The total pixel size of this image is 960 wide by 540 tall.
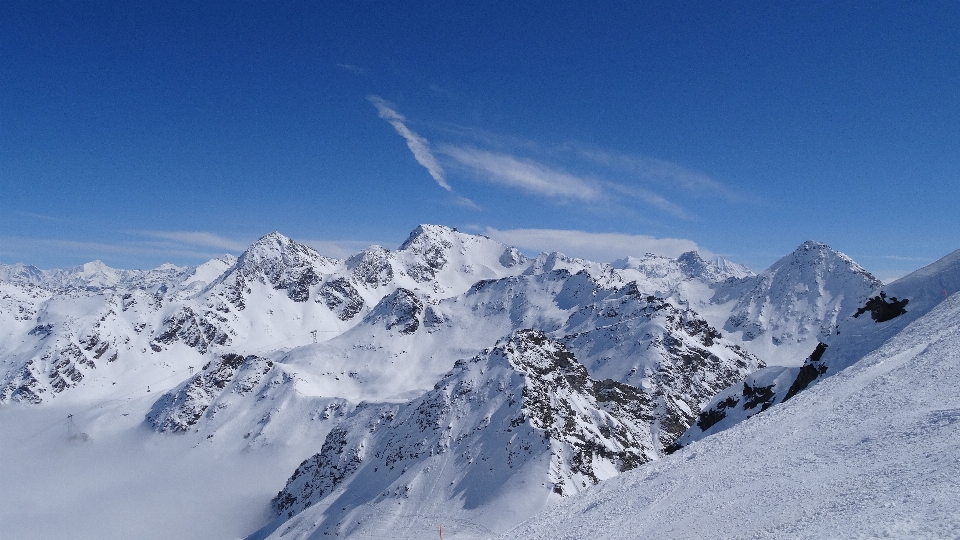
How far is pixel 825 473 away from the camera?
63.7 feet

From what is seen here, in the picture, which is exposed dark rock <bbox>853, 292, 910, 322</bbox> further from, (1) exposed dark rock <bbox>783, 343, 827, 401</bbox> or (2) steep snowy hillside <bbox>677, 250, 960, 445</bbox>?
(1) exposed dark rock <bbox>783, 343, 827, 401</bbox>

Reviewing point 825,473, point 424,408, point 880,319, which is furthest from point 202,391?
point 825,473

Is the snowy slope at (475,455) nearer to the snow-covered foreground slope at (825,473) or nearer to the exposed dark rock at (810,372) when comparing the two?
the exposed dark rock at (810,372)

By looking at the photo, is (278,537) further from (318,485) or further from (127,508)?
(127,508)

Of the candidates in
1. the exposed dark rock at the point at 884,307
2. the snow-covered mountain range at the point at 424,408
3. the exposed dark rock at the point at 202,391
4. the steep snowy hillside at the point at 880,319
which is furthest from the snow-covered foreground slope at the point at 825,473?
the exposed dark rock at the point at 202,391

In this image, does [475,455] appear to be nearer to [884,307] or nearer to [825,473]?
[884,307]

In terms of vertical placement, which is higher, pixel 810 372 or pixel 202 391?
pixel 202 391

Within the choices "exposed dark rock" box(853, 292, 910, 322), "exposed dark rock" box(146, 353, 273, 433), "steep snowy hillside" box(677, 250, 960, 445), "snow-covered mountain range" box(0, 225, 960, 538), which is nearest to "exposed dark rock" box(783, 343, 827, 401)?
"steep snowy hillside" box(677, 250, 960, 445)

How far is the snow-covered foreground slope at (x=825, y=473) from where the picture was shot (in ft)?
50.1

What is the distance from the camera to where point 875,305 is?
47562mm

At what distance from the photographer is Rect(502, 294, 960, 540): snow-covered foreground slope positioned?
601 inches

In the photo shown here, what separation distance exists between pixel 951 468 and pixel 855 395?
1204 cm

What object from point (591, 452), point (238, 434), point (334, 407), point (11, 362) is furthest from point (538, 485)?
point (11, 362)

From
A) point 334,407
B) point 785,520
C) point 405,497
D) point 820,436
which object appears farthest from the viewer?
point 334,407
